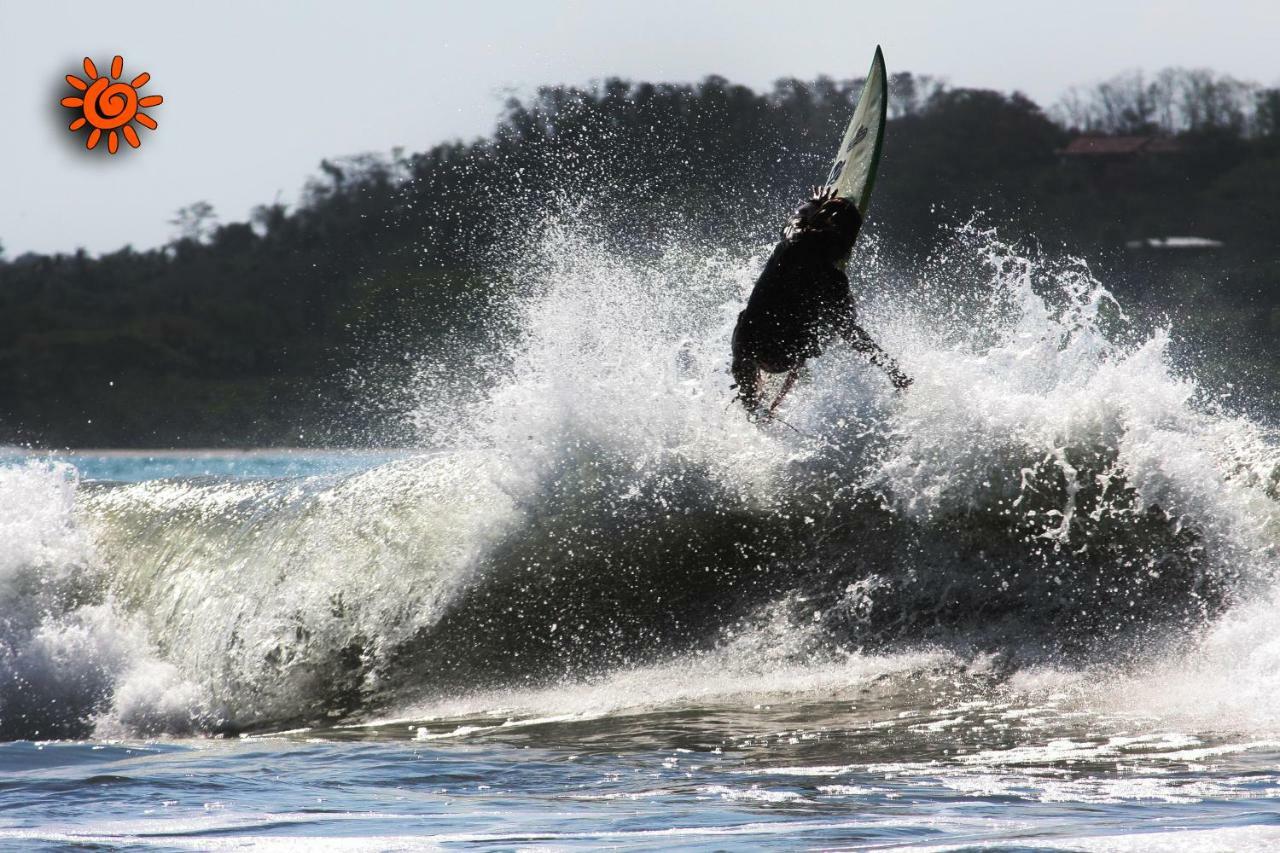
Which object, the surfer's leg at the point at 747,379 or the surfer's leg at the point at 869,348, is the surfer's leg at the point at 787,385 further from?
the surfer's leg at the point at 869,348

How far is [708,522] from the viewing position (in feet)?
26.0

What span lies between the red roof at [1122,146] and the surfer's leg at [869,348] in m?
45.4

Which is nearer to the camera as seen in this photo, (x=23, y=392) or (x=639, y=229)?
(x=639, y=229)

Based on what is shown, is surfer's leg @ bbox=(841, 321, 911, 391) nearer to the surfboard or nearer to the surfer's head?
the surfer's head

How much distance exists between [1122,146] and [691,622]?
47260 mm

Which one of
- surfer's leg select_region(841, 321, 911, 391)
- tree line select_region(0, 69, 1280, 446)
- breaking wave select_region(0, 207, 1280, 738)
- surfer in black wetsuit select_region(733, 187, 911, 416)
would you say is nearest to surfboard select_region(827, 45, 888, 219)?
surfer in black wetsuit select_region(733, 187, 911, 416)

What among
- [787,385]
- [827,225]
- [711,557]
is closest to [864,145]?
[827,225]

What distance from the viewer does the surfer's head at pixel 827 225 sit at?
8.12 metres

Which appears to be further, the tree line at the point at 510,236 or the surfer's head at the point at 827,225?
the tree line at the point at 510,236

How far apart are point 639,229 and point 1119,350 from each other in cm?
3631

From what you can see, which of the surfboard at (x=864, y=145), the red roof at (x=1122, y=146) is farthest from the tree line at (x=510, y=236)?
the surfboard at (x=864, y=145)

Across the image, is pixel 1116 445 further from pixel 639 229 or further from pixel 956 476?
pixel 639 229

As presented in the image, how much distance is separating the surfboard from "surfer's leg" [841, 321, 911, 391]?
1.03 m

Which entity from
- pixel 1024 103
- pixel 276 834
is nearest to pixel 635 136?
pixel 1024 103
